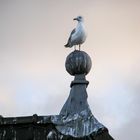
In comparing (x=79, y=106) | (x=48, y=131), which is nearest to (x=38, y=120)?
(x=48, y=131)

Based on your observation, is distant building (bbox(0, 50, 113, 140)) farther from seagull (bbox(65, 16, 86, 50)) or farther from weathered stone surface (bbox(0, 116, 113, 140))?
seagull (bbox(65, 16, 86, 50))

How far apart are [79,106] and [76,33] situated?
401 centimetres

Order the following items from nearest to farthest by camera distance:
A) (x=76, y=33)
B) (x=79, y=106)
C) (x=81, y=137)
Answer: (x=81, y=137) → (x=79, y=106) → (x=76, y=33)

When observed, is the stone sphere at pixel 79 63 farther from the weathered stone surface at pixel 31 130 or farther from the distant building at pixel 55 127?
the weathered stone surface at pixel 31 130

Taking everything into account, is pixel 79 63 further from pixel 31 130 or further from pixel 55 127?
pixel 31 130

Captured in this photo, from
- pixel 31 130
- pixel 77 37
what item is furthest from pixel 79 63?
pixel 31 130

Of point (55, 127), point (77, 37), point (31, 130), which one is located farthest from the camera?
point (77, 37)

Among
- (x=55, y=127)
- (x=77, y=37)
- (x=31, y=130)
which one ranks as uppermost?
(x=77, y=37)

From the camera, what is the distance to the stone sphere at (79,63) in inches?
816

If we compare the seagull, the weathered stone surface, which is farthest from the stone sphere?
the weathered stone surface

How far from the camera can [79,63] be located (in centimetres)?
2075

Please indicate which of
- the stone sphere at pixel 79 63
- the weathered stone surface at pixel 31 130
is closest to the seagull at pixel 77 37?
the stone sphere at pixel 79 63

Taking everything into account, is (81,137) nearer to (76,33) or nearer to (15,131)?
(15,131)

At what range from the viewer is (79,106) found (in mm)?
20219
